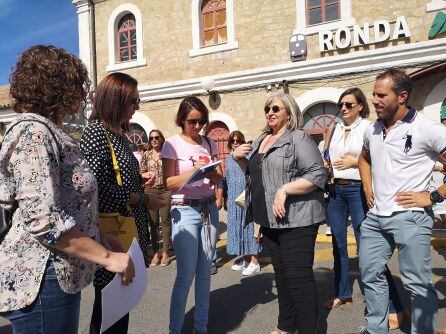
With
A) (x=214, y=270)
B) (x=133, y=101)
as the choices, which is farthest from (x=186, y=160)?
(x=214, y=270)

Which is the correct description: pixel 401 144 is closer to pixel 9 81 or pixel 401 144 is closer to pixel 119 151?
pixel 119 151

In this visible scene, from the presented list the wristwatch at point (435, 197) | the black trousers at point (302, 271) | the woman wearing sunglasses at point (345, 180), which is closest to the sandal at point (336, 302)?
the woman wearing sunglasses at point (345, 180)

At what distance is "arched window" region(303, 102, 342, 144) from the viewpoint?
9.27m

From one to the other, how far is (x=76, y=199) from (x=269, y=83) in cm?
855

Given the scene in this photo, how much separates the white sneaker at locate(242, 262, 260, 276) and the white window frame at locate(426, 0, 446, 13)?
667cm

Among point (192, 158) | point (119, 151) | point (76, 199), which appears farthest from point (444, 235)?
point (76, 199)

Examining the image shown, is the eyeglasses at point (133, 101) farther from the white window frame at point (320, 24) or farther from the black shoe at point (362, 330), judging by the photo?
the white window frame at point (320, 24)

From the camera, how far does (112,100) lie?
2.25 m

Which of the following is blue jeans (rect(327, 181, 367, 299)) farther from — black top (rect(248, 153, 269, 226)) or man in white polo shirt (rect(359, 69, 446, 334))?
black top (rect(248, 153, 269, 226))

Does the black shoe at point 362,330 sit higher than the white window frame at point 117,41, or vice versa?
the white window frame at point 117,41

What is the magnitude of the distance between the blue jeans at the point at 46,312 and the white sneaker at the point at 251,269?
3614 mm

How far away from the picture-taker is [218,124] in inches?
417

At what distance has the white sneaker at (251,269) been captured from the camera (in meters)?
4.94

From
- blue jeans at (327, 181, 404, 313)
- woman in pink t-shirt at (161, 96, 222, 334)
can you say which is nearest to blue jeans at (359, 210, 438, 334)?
blue jeans at (327, 181, 404, 313)
